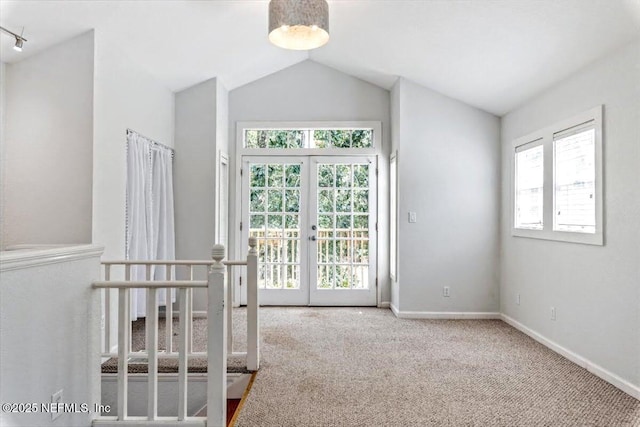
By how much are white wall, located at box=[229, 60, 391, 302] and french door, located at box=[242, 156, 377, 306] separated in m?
0.21

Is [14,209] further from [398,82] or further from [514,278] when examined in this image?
[514,278]

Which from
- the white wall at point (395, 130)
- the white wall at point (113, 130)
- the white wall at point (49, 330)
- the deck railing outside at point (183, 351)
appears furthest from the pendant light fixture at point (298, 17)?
the white wall at point (395, 130)

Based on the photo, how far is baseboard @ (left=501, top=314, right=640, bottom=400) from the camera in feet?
8.22

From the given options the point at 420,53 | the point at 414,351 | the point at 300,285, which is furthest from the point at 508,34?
the point at 300,285

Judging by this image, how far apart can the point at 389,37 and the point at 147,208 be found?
9.34 feet

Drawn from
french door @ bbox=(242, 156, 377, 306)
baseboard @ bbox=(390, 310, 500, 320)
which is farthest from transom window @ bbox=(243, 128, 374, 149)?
baseboard @ bbox=(390, 310, 500, 320)

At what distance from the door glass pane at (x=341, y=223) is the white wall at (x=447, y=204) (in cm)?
70

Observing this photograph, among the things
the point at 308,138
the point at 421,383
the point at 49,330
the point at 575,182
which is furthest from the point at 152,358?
the point at 308,138

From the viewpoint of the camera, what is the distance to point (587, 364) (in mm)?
2914

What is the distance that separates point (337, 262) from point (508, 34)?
312 cm

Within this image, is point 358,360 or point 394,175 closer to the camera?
point 358,360

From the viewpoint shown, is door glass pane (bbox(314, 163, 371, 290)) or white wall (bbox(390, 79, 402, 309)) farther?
door glass pane (bbox(314, 163, 371, 290))

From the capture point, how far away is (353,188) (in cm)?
505

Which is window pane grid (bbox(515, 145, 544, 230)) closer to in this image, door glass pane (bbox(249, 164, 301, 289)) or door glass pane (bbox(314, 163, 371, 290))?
door glass pane (bbox(314, 163, 371, 290))
